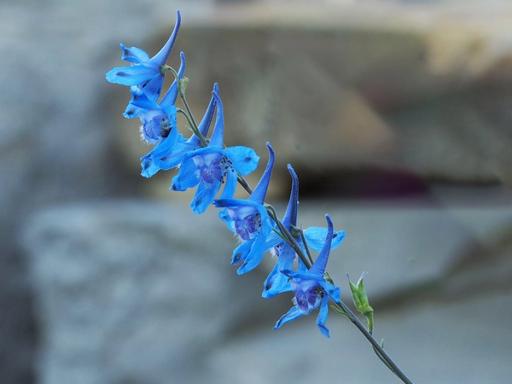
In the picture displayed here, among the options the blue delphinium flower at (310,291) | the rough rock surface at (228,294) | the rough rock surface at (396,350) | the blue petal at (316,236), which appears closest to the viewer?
the blue delphinium flower at (310,291)

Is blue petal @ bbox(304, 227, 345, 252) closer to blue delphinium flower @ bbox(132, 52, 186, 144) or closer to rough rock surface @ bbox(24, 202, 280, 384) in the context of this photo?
blue delphinium flower @ bbox(132, 52, 186, 144)

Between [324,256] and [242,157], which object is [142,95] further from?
[324,256]

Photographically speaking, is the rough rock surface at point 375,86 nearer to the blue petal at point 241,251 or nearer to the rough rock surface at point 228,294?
the rough rock surface at point 228,294

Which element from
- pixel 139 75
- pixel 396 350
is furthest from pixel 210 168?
pixel 396 350

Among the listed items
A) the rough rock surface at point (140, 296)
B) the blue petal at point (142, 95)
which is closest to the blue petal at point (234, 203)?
the blue petal at point (142, 95)

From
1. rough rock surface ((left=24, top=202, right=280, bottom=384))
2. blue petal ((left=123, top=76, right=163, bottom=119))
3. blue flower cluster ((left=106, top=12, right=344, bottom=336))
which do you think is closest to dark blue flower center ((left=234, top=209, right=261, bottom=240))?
blue flower cluster ((left=106, top=12, right=344, bottom=336))

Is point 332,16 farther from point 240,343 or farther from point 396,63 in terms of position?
point 240,343

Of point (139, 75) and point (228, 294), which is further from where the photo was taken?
Result: point (228, 294)
